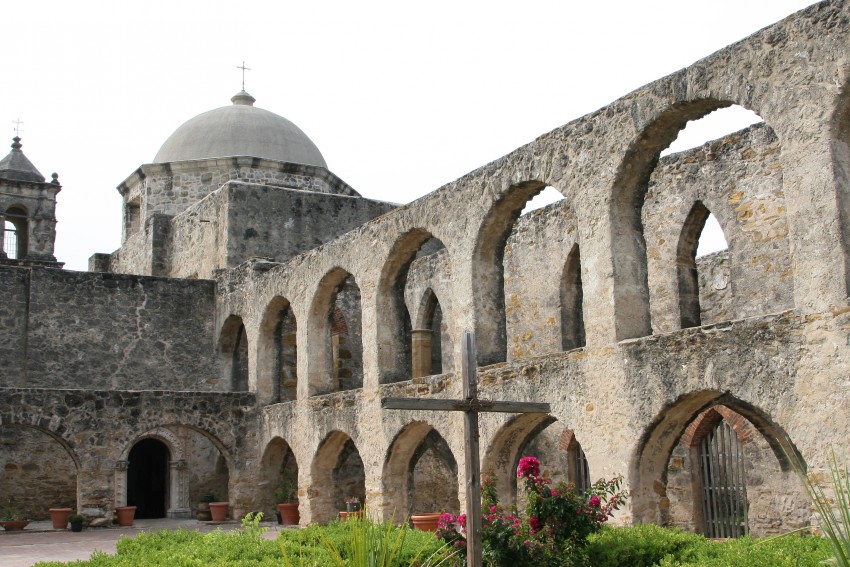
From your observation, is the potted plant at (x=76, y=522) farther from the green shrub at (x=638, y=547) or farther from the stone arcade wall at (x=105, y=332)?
the green shrub at (x=638, y=547)

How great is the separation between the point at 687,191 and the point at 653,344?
202 inches

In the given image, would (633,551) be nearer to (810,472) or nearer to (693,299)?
(810,472)

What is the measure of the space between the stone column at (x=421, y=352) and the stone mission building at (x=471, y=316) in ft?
0.18

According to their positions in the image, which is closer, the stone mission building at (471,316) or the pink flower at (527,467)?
the pink flower at (527,467)

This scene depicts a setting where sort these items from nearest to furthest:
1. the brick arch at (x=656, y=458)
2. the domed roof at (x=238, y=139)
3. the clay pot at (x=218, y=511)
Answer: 1. the brick arch at (x=656, y=458)
2. the clay pot at (x=218, y=511)
3. the domed roof at (x=238, y=139)

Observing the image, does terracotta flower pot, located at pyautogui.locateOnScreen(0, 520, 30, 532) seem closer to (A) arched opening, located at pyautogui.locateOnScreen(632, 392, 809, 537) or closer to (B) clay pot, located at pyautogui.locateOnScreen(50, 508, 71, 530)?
(B) clay pot, located at pyautogui.locateOnScreen(50, 508, 71, 530)

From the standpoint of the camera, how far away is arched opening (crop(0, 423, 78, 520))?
17.2 metres

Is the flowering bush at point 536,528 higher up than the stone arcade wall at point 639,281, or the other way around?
the stone arcade wall at point 639,281

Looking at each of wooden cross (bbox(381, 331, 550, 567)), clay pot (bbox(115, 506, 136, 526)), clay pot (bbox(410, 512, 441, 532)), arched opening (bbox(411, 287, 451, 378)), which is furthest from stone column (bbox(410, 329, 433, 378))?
wooden cross (bbox(381, 331, 550, 567))

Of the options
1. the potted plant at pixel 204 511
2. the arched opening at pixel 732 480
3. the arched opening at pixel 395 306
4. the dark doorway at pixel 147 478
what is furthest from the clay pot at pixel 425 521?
the dark doorway at pixel 147 478

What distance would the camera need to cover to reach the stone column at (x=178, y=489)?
58.5ft

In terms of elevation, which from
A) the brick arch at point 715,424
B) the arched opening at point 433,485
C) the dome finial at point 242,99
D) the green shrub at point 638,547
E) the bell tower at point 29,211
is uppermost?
the dome finial at point 242,99

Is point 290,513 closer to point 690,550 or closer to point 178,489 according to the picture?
point 178,489

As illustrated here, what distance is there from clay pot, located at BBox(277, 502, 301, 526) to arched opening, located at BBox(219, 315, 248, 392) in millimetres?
3230
